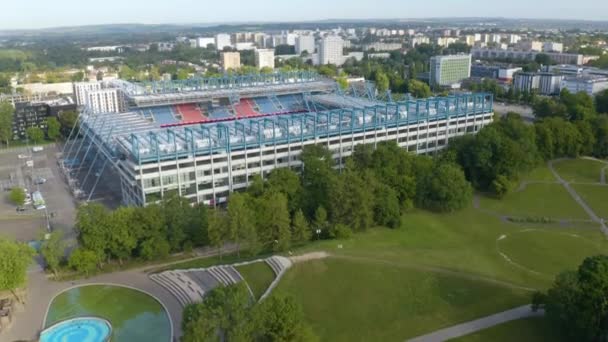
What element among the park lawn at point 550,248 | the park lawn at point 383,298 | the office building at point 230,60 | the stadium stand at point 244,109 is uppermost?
the office building at point 230,60

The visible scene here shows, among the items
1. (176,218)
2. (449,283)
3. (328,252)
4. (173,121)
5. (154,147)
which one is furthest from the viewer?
(173,121)

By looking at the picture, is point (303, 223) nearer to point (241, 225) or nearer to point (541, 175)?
point (241, 225)

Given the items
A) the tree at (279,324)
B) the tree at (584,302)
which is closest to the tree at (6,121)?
the tree at (279,324)

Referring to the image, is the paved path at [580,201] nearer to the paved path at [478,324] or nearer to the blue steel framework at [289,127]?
the blue steel framework at [289,127]

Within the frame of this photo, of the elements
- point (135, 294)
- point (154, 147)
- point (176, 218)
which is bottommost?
point (135, 294)

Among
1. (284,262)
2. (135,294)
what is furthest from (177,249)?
(284,262)

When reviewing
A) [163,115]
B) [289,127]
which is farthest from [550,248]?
[163,115]

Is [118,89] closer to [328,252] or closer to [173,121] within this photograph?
[173,121]
